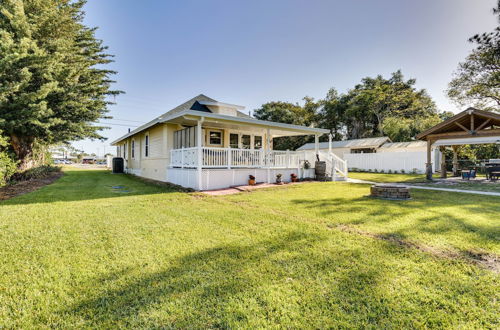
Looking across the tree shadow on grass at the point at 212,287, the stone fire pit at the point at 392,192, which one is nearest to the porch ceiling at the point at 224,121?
the stone fire pit at the point at 392,192

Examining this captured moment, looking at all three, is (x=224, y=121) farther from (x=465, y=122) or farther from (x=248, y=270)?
(x=465, y=122)

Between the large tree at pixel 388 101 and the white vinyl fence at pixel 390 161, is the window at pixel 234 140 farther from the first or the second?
the large tree at pixel 388 101

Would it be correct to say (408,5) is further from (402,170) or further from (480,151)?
(480,151)

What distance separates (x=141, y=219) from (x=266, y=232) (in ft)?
8.86

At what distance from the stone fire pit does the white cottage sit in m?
4.67

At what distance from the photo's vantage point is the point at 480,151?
18.2m

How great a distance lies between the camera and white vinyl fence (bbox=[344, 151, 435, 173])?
18288mm

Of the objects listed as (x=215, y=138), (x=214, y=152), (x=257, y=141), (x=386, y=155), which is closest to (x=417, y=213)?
(x=214, y=152)

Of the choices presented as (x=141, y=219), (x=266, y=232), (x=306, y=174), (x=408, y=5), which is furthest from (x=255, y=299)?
(x=408, y=5)

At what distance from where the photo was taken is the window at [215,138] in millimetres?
12344

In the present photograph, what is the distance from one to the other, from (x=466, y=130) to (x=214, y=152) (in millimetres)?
12970

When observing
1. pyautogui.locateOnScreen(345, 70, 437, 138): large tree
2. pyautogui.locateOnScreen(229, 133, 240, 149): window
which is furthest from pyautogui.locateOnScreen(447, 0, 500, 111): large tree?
pyautogui.locateOnScreen(229, 133, 240, 149): window

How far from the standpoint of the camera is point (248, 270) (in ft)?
8.89

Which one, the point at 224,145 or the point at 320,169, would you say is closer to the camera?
the point at 320,169
